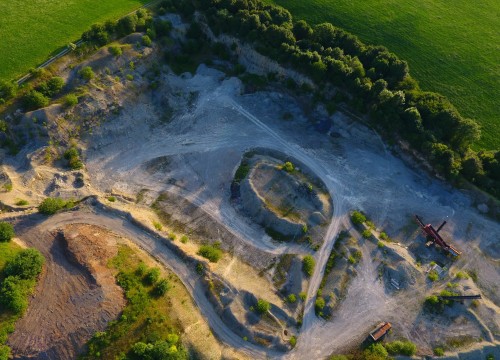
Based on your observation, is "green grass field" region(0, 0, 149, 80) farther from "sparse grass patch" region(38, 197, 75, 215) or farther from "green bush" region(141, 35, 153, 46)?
"sparse grass patch" region(38, 197, 75, 215)

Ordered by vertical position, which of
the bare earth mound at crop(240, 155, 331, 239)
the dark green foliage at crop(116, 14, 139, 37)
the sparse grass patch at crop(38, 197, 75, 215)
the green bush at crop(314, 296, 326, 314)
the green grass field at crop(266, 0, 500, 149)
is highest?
the green grass field at crop(266, 0, 500, 149)

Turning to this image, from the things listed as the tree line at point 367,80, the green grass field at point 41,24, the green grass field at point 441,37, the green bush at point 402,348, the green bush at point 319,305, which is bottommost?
the green bush at point 319,305

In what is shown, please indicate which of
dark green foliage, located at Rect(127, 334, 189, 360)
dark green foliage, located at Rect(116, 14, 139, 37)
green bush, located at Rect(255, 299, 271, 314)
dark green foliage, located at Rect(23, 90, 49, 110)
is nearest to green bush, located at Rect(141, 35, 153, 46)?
dark green foliage, located at Rect(116, 14, 139, 37)

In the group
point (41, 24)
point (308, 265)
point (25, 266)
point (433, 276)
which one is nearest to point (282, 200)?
point (308, 265)

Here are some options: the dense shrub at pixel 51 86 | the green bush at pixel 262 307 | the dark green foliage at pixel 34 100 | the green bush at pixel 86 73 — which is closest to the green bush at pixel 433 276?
the green bush at pixel 262 307

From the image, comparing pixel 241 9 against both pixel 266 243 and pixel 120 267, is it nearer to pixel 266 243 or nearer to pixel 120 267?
pixel 266 243

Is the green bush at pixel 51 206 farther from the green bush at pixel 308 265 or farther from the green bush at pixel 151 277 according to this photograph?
the green bush at pixel 308 265
